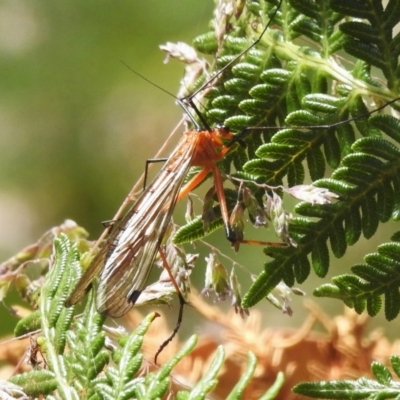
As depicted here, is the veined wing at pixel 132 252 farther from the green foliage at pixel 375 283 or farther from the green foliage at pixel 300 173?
the green foliage at pixel 375 283

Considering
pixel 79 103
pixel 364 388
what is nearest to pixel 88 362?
pixel 364 388

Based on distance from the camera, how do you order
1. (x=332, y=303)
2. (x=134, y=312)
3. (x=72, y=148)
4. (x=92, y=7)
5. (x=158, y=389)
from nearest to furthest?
(x=158, y=389)
(x=134, y=312)
(x=332, y=303)
(x=72, y=148)
(x=92, y=7)

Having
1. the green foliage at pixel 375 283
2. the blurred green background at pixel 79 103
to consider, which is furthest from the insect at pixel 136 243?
the blurred green background at pixel 79 103

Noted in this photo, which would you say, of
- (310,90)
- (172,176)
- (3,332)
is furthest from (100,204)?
(310,90)

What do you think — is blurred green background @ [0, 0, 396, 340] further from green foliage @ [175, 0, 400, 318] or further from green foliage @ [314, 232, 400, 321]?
green foliage @ [314, 232, 400, 321]

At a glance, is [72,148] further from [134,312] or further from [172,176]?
[172,176]

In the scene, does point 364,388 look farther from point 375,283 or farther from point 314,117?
point 314,117
